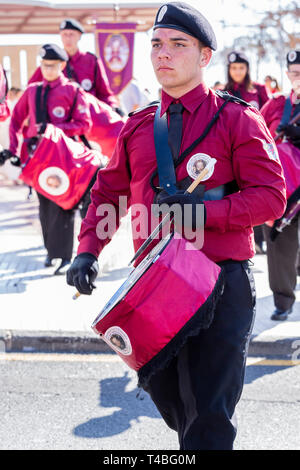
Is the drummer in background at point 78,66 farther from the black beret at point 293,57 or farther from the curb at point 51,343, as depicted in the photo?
the curb at point 51,343

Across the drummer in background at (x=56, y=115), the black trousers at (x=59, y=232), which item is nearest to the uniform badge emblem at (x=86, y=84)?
the drummer in background at (x=56, y=115)

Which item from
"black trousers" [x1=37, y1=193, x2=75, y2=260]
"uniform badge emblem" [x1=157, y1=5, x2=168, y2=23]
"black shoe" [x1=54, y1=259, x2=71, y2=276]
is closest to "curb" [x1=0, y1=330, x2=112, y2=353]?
"black shoe" [x1=54, y1=259, x2=71, y2=276]

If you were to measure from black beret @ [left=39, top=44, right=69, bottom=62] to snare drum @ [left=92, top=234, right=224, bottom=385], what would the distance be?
4.81 meters

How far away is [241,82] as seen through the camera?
7.87m

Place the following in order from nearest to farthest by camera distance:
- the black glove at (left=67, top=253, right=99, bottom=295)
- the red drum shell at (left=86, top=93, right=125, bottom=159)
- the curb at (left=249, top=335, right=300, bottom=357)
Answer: the black glove at (left=67, top=253, right=99, bottom=295) → the curb at (left=249, top=335, right=300, bottom=357) → the red drum shell at (left=86, top=93, right=125, bottom=159)

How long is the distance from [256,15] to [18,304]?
19.9 meters

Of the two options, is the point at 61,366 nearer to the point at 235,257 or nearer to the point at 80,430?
the point at 80,430

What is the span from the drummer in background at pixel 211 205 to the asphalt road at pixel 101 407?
33.5 inches

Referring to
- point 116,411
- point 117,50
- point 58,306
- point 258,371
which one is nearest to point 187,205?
point 116,411

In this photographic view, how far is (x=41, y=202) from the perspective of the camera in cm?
742

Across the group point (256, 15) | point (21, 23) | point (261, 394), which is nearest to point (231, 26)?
point (256, 15)

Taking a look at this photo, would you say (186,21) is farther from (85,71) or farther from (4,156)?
(85,71)

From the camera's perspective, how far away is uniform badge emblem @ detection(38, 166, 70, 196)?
654cm

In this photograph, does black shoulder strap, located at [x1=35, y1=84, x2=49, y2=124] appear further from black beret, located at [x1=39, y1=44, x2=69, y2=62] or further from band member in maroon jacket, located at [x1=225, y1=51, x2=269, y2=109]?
band member in maroon jacket, located at [x1=225, y1=51, x2=269, y2=109]
